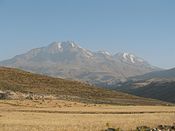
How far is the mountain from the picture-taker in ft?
389

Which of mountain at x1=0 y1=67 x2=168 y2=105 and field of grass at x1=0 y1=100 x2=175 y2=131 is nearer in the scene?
field of grass at x1=0 y1=100 x2=175 y2=131

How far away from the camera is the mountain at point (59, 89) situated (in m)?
118

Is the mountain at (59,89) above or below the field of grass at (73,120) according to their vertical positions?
above

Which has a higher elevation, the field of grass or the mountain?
the mountain

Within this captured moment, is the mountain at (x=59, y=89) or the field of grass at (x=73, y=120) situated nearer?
the field of grass at (x=73, y=120)

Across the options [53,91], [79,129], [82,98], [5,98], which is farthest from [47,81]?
[79,129]

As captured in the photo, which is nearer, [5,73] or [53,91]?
[53,91]

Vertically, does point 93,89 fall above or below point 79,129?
above

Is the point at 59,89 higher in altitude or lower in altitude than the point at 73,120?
higher

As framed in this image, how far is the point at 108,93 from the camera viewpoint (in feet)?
447

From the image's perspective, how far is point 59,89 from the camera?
132875 millimetres

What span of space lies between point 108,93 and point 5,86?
3313 cm

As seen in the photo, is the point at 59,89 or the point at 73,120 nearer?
the point at 73,120

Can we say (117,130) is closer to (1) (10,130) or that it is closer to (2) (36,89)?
(1) (10,130)
